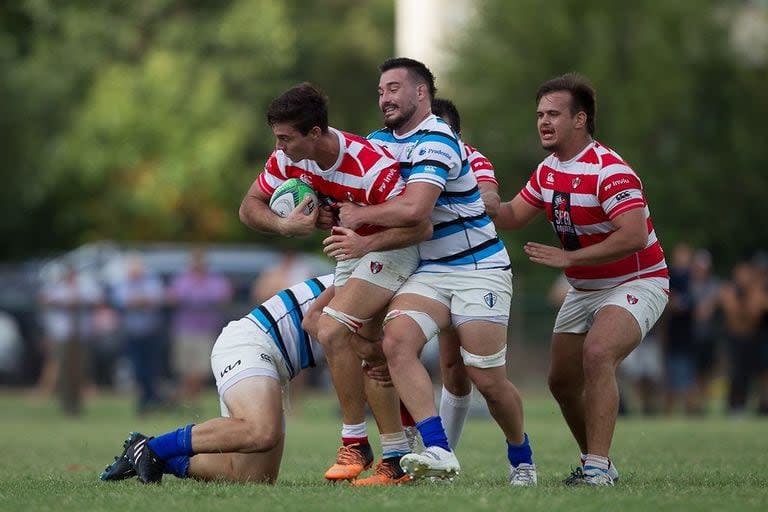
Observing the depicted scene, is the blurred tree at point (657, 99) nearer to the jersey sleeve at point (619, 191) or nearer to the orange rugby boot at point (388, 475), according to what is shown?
the jersey sleeve at point (619, 191)

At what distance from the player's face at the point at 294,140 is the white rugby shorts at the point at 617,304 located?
2.03 metres

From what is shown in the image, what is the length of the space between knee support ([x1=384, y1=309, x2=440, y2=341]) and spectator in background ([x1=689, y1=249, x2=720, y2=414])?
1337 cm

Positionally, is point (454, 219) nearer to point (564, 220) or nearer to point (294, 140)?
point (564, 220)

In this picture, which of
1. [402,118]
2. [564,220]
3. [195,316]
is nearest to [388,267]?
[402,118]

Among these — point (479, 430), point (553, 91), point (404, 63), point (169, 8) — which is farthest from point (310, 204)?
point (169, 8)

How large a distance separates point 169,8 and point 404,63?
111 feet

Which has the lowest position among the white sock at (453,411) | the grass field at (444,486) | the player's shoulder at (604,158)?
the grass field at (444,486)

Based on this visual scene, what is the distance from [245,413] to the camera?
8.15m

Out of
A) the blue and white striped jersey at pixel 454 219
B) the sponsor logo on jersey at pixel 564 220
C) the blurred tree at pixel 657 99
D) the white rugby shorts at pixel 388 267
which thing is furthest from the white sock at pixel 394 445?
the blurred tree at pixel 657 99

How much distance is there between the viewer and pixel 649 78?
3188cm

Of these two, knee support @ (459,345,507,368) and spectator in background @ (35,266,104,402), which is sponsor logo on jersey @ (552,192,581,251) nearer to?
knee support @ (459,345,507,368)

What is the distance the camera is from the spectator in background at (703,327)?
2125 centimetres

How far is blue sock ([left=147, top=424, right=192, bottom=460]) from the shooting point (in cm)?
810

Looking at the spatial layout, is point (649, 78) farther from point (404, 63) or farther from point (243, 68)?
point (404, 63)
